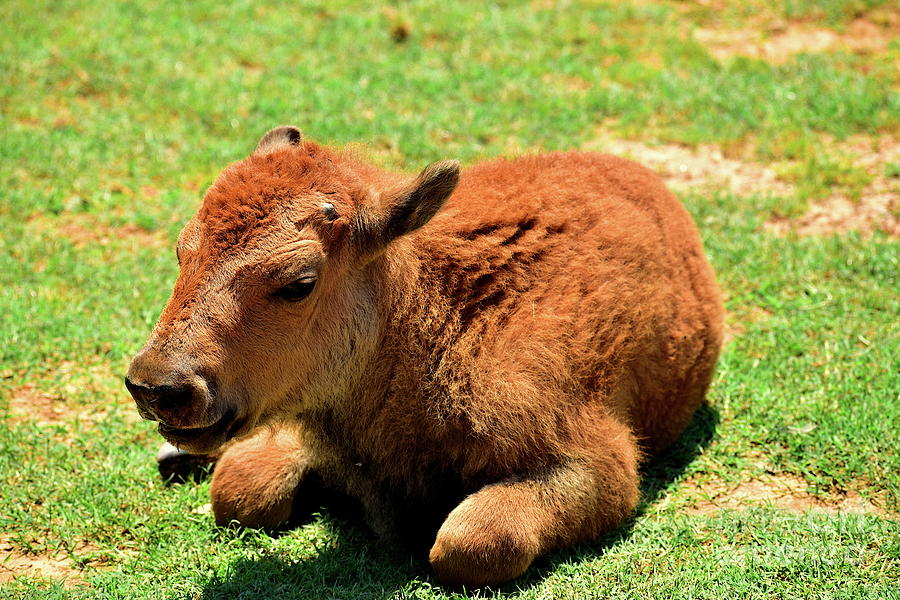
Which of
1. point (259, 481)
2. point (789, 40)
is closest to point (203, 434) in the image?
point (259, 481)

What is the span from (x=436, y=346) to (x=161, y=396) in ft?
4.98

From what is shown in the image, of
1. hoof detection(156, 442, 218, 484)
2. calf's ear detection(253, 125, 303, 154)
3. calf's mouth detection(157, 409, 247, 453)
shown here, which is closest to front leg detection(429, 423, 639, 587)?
calf's mouth detection(157, 409, 247, 453)

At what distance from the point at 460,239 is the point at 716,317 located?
6.57 feet

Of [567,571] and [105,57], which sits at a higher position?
[105,57]

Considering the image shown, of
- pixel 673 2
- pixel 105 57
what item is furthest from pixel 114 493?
pixel 673 2

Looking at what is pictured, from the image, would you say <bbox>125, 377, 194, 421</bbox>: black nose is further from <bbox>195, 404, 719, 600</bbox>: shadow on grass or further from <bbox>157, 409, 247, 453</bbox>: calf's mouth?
<bbox>195, 404, 719, 600</bbox>: shadow on grass

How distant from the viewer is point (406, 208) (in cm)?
477

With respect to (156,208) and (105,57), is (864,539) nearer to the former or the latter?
(156,208)

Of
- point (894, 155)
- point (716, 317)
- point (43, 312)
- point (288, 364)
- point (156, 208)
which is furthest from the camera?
point (894, 155)

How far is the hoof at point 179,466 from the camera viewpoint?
5.87m

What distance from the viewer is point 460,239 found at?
5301mm

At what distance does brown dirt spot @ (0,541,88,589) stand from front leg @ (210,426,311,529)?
807 millimetres

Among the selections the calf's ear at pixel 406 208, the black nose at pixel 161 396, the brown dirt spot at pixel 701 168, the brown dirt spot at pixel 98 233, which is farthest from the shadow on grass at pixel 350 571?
the brown dirt spot at pixel 701 168

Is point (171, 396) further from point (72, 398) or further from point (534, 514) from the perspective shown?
point (72, 398)
